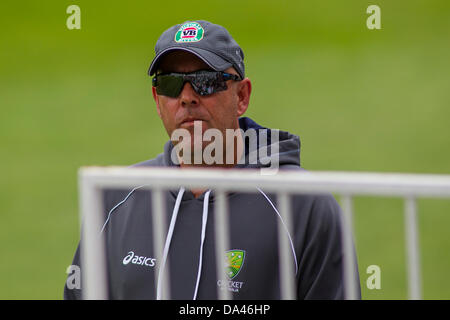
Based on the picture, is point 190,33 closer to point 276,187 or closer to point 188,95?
point 188,95

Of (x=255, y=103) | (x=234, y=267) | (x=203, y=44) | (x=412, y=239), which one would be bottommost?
(x=234, y=267)

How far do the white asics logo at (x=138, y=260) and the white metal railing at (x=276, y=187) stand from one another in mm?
533

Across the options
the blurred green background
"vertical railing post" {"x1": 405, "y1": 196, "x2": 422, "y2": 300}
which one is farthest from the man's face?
the blurred green background

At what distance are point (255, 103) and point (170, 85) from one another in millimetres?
6538

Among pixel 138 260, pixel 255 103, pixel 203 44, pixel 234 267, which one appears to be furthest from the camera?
pixel 255 103

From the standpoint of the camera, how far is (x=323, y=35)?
11.3 metres

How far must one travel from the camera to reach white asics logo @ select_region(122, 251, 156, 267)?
2.53 metres

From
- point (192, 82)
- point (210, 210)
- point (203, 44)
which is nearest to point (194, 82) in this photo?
point (192, 82)

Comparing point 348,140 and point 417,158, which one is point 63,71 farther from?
point 417,158

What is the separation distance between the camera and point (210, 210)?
8.60 ft

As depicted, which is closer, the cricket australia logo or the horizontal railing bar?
the horizontal railing bar

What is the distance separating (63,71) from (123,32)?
1.60m

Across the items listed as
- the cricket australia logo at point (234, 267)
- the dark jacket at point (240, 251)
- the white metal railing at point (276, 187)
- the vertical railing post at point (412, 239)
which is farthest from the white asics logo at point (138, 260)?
the vertical railing post at point (412, 239)

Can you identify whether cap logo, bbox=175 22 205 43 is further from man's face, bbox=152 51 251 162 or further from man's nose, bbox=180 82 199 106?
man's nose, bbox=180 82 199 106
